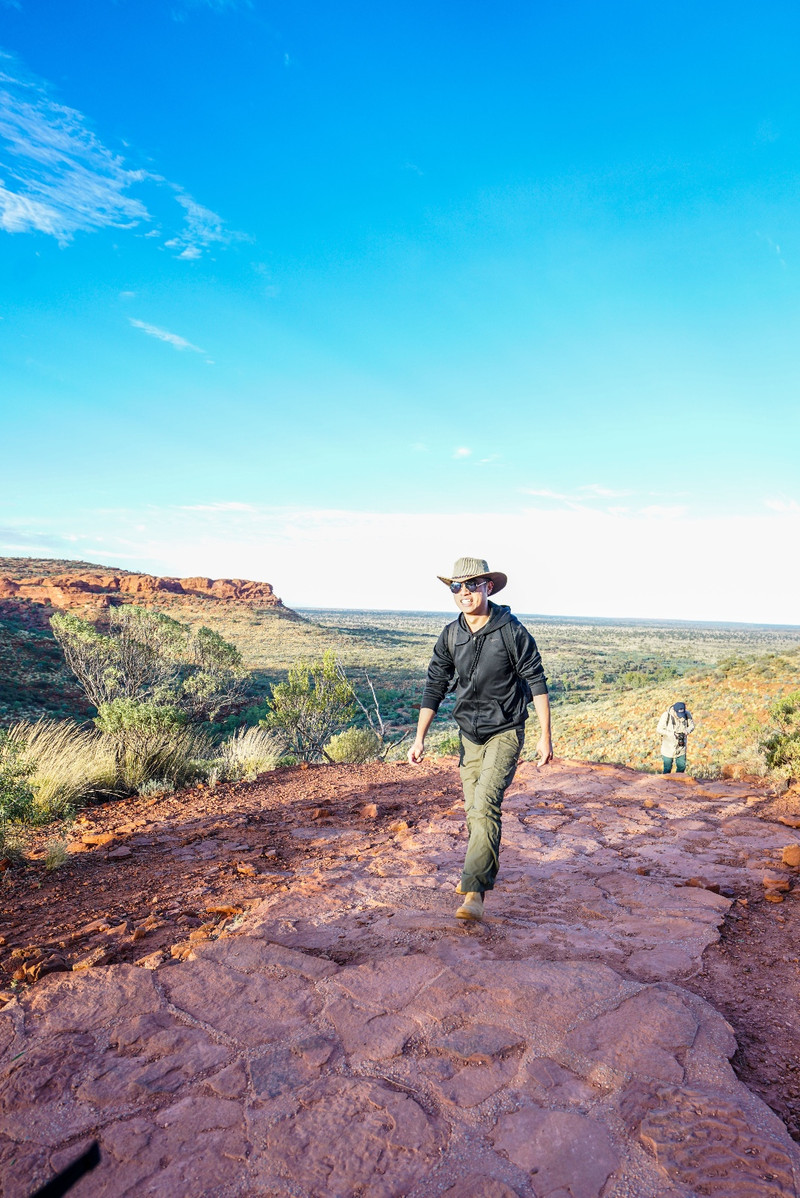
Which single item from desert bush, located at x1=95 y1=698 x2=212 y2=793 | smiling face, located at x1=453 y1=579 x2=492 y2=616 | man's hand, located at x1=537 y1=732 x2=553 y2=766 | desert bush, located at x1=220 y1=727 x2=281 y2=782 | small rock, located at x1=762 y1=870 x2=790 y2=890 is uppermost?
smiling face, located at x1=453 y1=579 x2=492 y2=616

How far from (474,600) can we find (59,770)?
568cm

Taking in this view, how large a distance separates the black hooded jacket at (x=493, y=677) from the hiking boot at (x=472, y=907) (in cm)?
83

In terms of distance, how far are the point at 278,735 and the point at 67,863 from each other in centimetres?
824

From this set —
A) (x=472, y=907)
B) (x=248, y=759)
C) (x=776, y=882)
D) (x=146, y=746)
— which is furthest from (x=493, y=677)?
(x=248, y=759)

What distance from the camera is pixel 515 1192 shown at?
1.75 m

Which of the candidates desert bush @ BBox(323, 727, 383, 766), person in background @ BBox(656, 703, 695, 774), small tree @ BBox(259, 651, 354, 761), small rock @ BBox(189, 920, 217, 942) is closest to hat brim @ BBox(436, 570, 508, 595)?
small rock @ BBox(189, 920, 217, 942)

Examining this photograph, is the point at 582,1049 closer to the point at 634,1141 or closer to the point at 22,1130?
the point at 634,1141

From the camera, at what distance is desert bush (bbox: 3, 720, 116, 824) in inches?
264

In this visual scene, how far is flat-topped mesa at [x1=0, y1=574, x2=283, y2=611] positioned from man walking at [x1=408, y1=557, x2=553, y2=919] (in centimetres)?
4691

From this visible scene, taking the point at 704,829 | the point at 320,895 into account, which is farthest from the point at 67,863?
the point at 704,829

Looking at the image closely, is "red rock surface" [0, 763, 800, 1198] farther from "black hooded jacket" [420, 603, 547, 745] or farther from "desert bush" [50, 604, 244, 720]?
"desert bush" [50, 604, 244, 720]

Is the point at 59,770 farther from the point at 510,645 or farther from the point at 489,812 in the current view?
the point at 510,645

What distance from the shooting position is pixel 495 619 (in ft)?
12.7

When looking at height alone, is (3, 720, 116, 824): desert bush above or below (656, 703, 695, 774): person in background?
below
